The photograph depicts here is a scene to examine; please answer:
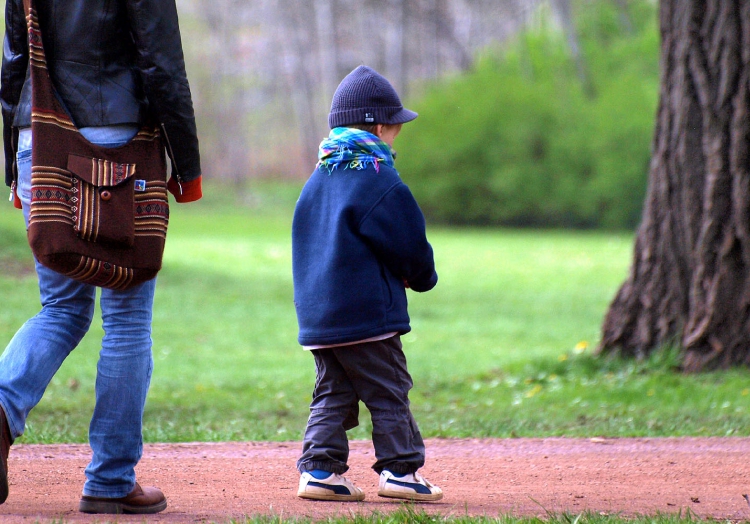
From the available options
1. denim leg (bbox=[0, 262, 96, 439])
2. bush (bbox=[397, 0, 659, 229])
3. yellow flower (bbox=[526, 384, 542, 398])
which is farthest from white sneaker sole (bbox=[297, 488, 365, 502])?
bush (bbox=[397, 0, 659, 229])

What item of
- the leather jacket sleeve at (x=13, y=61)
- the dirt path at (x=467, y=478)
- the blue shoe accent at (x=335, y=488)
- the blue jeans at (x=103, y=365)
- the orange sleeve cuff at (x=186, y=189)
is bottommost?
the dirt path at (x=467, y=478)

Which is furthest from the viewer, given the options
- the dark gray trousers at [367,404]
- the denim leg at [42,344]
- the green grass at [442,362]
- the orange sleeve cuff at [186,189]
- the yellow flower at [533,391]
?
the yellow flower at [533,391]

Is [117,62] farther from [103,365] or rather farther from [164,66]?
[103,365]

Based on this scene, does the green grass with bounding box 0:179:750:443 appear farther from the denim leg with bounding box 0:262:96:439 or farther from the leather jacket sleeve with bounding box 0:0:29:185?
the leather jacket sleeve with bounding box 0:0:29:185

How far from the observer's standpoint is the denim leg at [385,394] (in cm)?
371

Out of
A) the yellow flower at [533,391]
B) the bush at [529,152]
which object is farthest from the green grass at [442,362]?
the bush at [529,152]

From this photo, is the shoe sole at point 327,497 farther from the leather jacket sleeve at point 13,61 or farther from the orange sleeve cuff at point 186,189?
the leather jacket sleeve at point 13,61

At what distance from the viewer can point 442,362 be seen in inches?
412

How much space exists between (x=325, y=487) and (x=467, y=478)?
2.60 ft

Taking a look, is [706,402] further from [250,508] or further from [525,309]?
[525,309]

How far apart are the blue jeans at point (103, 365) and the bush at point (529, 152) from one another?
3479 centimetres

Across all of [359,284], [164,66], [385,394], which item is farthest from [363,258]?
[164,66]

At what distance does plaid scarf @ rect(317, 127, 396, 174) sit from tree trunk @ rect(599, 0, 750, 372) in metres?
3.83

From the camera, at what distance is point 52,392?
768cm
